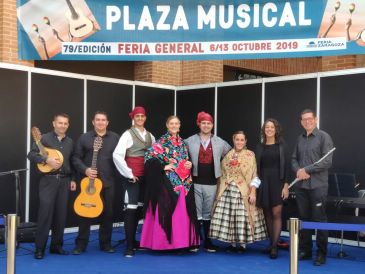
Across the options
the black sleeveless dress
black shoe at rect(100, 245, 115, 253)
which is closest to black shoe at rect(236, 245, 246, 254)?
the black sleeveless dress

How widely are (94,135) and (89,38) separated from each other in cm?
113

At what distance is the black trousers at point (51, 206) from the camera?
5962mm

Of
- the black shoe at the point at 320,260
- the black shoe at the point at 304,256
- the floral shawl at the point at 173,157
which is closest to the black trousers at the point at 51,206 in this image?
the floral shawl at the point at 173,157

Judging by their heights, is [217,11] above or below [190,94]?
above

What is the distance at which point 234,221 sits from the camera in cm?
620

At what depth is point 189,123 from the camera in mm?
8891

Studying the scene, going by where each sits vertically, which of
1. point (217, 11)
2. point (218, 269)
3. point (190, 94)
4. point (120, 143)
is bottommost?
point (218, 269)

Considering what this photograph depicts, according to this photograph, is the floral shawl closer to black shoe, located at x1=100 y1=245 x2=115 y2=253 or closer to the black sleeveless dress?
the black sleeveless dress

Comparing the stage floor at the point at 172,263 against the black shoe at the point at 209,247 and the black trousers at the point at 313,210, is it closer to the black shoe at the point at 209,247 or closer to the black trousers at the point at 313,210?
the black shoe at the point at 209,247

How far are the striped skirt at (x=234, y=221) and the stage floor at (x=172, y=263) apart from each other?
0.22 metres

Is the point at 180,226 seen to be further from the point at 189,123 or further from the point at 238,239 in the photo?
the point at 189,123

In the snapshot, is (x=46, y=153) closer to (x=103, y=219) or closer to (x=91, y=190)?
(x=91, y=190)

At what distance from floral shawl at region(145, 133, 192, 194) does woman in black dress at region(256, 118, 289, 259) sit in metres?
0.86

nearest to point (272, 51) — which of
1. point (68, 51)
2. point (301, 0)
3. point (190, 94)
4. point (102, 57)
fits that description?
point (301, 0)
